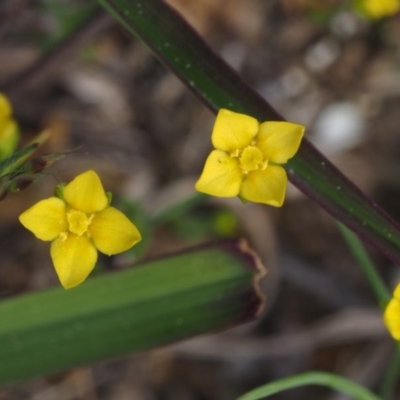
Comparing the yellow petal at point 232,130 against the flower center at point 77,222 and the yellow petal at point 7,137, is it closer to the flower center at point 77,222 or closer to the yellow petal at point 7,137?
the flower center at point 77,222

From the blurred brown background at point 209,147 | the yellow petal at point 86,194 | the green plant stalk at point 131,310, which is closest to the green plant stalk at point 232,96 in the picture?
the yellow petal at point 86,194

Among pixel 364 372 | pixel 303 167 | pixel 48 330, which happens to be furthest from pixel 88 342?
pixel 364 372

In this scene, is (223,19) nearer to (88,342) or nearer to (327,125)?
(327,125)

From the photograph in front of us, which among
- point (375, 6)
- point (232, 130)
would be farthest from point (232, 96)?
point (375, 6)

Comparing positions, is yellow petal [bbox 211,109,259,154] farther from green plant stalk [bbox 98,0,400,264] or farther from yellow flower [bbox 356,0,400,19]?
yellow flower [bbox 356,0,400,19]

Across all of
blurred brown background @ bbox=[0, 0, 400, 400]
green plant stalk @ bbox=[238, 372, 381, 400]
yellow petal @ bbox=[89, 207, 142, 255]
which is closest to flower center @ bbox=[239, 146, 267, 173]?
yellow petal @ bbox=[89, 207, 142, 255]

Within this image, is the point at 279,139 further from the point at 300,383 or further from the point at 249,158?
the point at 300,383

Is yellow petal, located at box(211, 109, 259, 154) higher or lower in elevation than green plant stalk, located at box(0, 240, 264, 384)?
higher
